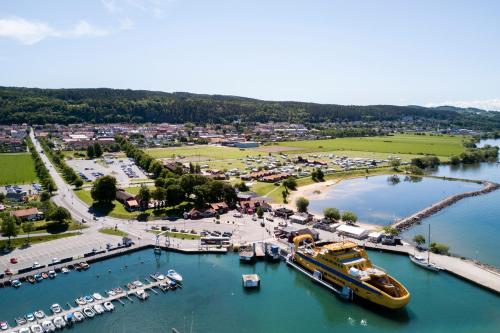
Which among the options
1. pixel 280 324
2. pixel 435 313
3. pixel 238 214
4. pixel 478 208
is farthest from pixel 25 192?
pixel 478 208

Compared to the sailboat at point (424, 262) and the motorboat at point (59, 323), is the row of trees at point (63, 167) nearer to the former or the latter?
the motorboat at point (59, 323)

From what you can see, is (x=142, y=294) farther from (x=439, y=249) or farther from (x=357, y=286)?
(x=439, y=249)

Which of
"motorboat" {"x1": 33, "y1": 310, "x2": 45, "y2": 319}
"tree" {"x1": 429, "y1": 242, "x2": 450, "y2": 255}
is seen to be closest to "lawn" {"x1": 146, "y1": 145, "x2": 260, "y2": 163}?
"tree" {"x1": 429, "y1": 242, "x2": 450, "y2": 255}

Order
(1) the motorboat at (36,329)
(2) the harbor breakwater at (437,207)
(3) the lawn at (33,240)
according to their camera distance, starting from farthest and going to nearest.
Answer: (2) the harbor breakwater at (437,207) < (3) the lawn at (33,240) < (1) the motorboat at (36,329)

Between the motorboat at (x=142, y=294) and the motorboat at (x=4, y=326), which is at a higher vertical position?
the motorboat at (x=142, y=294)

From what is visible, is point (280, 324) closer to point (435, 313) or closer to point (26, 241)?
point (435, 313)

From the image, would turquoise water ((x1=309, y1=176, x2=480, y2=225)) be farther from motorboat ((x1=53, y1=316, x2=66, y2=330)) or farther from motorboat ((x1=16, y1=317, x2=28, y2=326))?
motorboat ((x1=16, y1=317, x2=28, y2=326))

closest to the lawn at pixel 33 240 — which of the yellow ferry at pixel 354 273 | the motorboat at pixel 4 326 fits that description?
the motorboat at pixel 4 326
